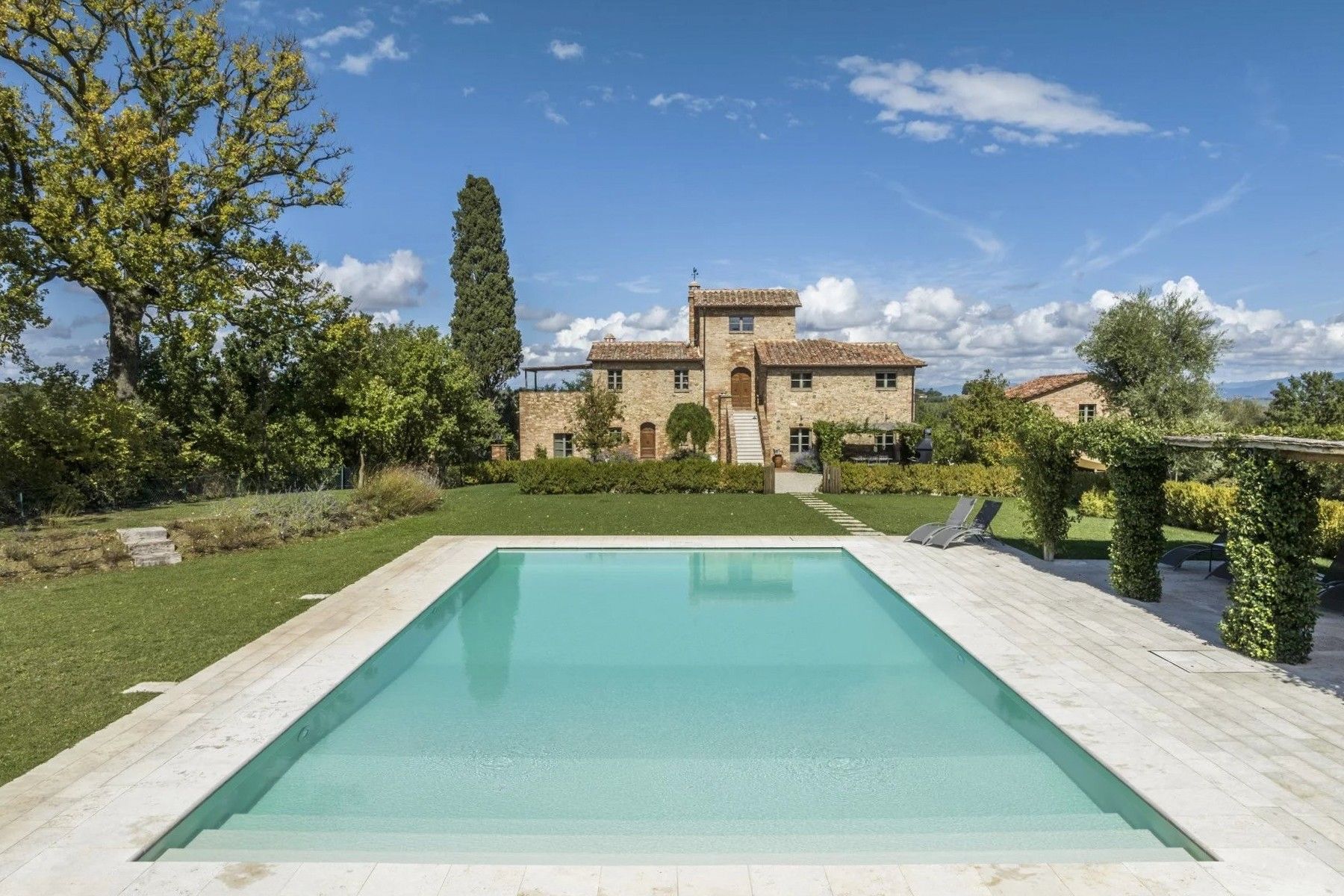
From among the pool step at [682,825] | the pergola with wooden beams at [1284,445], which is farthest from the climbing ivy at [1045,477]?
the pool step at [682,825]

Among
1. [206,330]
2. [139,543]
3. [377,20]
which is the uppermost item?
[377,20]

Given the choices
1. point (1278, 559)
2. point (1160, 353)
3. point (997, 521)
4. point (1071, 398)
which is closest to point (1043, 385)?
point (1071, 398)

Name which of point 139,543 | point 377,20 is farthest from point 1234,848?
point 377,20

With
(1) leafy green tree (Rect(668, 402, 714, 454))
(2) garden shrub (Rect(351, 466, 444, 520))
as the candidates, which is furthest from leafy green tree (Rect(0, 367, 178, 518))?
(1) leafy green tree (Rect(668, 402, 714, 454))

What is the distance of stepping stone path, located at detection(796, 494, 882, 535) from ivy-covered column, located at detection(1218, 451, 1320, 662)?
926cm

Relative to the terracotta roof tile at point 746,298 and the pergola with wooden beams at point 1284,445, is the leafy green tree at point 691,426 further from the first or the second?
the pergola with wooden beams at point 1284,445

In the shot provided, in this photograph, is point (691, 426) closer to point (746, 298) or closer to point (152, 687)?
point (746, 298)

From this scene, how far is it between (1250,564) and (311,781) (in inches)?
338

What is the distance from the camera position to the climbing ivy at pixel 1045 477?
1253cm

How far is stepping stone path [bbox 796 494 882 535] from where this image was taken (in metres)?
17.1

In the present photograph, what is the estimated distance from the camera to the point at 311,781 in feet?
18.2

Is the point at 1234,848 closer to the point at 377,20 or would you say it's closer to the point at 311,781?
the point at 311,781

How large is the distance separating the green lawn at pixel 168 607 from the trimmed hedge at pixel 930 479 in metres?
6.16

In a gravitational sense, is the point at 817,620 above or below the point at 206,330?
below
